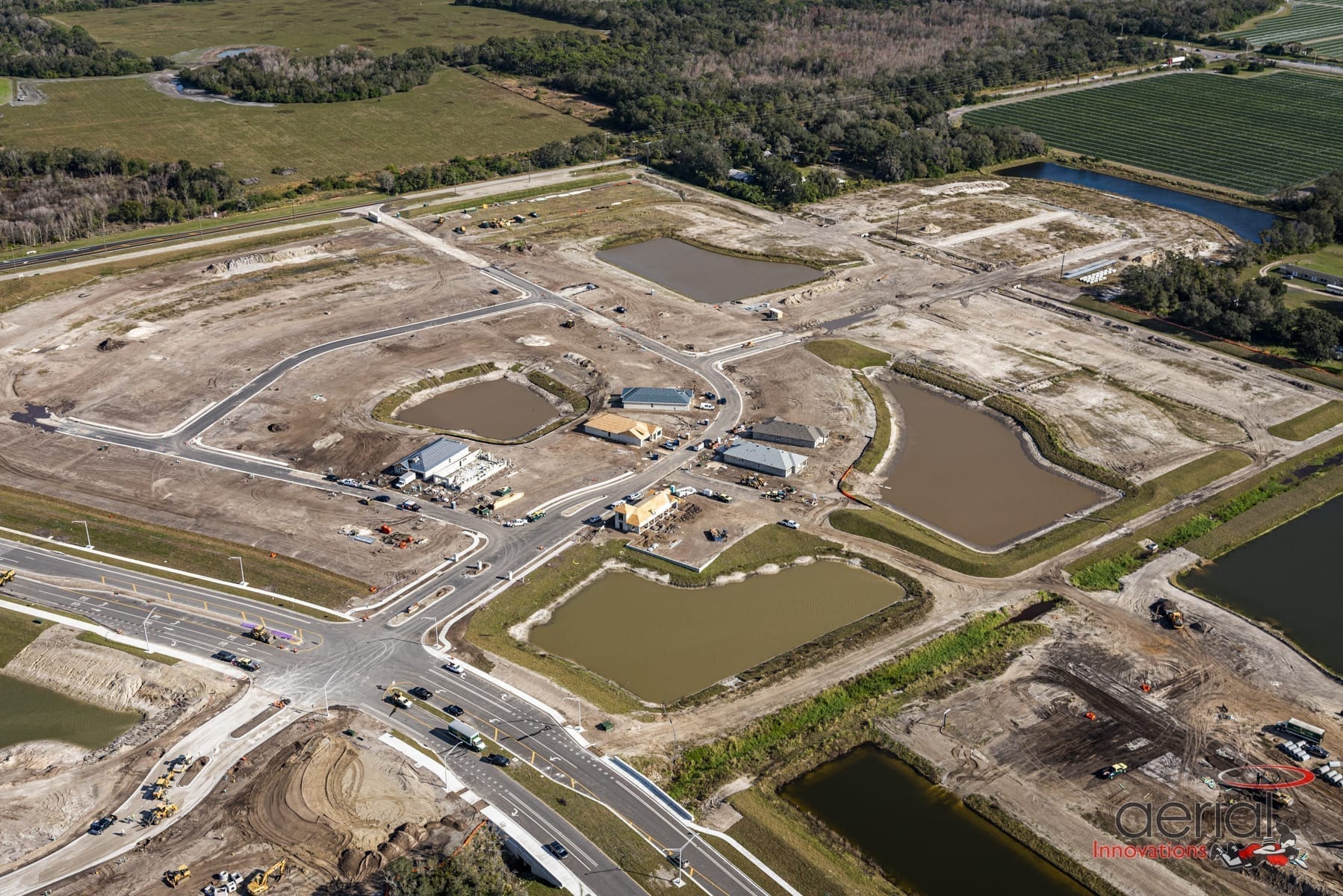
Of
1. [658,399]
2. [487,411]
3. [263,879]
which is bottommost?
[263,879]

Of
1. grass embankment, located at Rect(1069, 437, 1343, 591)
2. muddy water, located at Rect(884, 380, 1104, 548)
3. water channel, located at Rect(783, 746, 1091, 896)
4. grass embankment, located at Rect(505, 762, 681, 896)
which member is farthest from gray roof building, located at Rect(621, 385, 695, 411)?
grass embankment, located at Rect(505, 762, 681, 896)

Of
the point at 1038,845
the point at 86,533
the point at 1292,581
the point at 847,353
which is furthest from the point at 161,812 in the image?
the point at 847,353

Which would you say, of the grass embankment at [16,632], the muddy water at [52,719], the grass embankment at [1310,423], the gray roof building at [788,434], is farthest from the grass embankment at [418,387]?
the grass embankment at [1310,423]

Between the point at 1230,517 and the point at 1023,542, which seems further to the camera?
the point at 1230,517

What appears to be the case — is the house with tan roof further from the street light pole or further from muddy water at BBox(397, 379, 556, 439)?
the street light pole

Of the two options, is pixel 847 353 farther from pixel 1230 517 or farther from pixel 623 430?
pixel 1230 517
